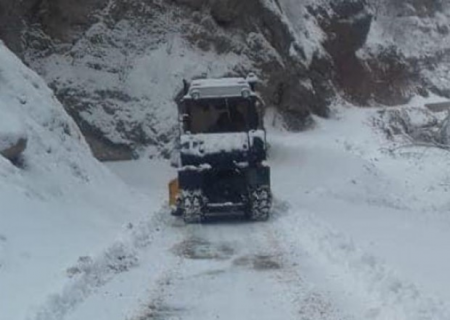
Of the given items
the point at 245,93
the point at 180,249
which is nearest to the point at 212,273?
the point at 180,249

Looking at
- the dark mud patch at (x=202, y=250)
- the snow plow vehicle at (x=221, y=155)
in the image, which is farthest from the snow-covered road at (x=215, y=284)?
the snow plow vehicle at (x=221, y=155)

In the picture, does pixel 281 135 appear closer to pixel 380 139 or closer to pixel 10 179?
pixel 380 139

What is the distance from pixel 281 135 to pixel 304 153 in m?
4.36

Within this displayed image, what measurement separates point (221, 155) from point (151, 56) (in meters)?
17.3

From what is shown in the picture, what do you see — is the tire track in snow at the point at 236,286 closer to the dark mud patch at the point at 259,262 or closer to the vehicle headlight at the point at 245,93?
the dark mud patch at the point at 259,262

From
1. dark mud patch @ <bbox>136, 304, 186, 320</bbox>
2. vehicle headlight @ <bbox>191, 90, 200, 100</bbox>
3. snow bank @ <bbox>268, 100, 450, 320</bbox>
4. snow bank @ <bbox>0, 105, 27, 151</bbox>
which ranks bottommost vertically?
snow bank @ <bbox>268, 100, 450, 320</bbox>

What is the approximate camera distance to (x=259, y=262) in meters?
14.1

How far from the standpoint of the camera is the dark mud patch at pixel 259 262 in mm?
13527

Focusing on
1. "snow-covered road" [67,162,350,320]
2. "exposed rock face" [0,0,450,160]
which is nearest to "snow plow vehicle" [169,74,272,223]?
"snow-covered road" [67,162,350,320]

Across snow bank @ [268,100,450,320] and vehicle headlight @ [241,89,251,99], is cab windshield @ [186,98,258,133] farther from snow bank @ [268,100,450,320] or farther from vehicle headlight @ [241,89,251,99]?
snow bank @ [268,100,450,320]

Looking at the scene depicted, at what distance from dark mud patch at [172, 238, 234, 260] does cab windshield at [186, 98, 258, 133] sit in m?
4.45

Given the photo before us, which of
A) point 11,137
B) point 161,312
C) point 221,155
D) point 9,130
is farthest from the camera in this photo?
point 221,155

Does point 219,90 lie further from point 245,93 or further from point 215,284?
point 215,284

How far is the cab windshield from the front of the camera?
2103 centimetres
